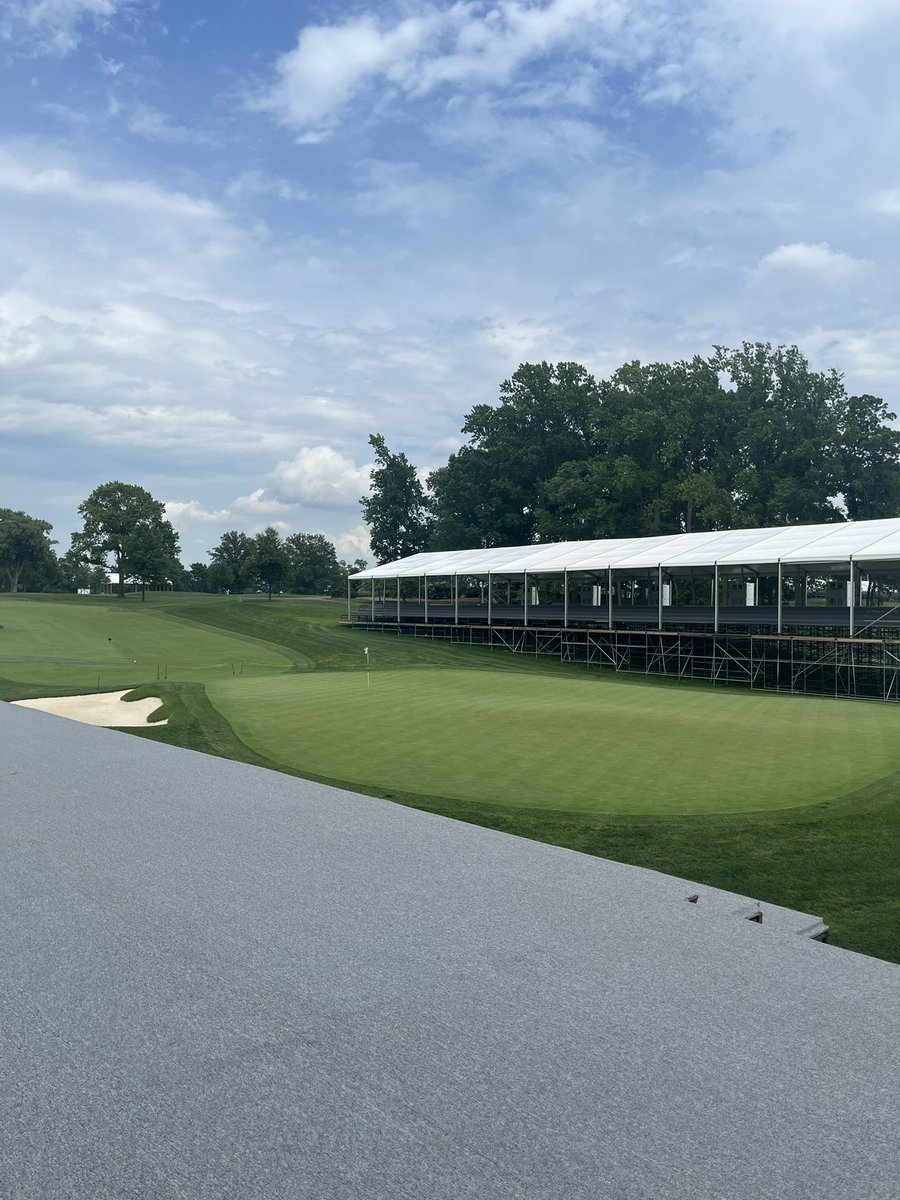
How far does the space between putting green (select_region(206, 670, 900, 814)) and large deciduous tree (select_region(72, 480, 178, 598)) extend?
49.1m

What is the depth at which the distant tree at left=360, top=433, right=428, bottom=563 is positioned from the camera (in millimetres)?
73375

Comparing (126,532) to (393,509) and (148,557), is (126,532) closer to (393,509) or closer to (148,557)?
(148,557)

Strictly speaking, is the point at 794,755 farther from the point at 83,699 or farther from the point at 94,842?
the point at 83,699

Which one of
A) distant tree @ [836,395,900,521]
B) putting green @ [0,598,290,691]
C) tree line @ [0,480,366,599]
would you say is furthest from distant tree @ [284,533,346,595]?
distant tree @ [836,395,900,521]

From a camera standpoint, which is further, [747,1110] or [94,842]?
[94,842]

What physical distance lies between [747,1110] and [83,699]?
18.0 meters

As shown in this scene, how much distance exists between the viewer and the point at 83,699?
18.9 m

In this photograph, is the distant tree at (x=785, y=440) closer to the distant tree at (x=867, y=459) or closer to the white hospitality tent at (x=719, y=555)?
the distant tree at (x=867, y=459)

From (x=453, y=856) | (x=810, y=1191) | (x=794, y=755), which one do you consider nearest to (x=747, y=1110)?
(x=810, y=1191)

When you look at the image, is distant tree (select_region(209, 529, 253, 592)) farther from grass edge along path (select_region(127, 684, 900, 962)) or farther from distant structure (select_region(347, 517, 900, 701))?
grass edge along path (select_region(127, 684, 900, 962))

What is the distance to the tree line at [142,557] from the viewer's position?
66812 mm

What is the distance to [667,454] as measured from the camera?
55.5 meters

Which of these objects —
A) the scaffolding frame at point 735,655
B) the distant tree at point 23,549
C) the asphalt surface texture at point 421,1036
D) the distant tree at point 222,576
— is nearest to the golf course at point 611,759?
the asphalt surface texture at point 421,1036

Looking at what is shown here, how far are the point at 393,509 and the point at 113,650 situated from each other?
41.6m
